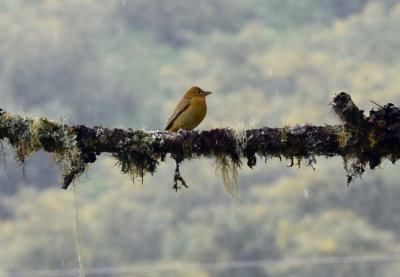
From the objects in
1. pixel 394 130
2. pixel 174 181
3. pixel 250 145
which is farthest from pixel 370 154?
pixel 174 181

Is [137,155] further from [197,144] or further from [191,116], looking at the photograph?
[191,116]

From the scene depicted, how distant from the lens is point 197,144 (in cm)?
399

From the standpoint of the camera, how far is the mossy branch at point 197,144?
3.82m

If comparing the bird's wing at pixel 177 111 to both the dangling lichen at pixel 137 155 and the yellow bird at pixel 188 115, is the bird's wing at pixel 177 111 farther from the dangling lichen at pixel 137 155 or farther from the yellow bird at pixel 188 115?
the dangling lichen at pixel 137 155

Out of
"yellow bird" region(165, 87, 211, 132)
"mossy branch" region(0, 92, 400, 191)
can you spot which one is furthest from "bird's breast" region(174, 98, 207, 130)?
"mossy branch" region(0, 92, 400, 191)

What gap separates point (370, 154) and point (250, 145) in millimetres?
795

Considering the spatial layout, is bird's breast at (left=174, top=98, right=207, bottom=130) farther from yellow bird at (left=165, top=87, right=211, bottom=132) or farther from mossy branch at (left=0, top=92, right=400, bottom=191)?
mossy branch at (left=0, top=92, right=400, bottom=191)

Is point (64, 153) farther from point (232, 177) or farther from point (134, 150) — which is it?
point (232, 177)

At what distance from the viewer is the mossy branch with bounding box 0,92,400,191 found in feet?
12.5

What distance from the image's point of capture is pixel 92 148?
4.02 metres

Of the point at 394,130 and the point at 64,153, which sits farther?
the point at 64,153

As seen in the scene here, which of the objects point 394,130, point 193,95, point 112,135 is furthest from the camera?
point 193,95

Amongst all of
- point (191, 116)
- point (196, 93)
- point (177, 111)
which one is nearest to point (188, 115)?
point (191, 116)

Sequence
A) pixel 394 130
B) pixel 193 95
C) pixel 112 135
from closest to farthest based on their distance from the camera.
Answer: pixel 394 130 → pixel 112 135 → pixel 193 95
